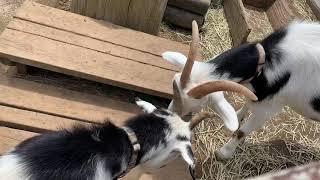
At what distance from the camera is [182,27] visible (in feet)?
16.6

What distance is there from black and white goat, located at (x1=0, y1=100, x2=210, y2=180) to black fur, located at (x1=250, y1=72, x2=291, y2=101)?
0.88m

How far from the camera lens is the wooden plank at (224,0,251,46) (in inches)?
187

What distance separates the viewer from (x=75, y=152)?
221 cm

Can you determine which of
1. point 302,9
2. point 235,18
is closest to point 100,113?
point 235,18

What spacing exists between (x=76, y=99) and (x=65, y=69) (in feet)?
0.98

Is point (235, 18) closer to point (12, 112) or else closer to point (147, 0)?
point (147, 0)

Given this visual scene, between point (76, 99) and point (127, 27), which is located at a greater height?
point (127, 27)

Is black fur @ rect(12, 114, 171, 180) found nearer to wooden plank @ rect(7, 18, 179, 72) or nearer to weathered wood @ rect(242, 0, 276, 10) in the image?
wooden plank @ rect(7, 18, 179, 72)

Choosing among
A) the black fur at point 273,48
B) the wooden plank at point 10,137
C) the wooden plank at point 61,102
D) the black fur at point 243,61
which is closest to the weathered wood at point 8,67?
the wooden plank at point 61,102

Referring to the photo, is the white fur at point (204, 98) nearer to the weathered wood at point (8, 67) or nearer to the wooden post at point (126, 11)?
the wooden post at point (126, 11)

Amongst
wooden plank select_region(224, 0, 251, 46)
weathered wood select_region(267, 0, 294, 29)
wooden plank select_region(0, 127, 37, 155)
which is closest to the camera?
wooden plank select_region(0, 127, 37, 155)

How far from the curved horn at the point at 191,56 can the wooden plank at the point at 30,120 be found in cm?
101

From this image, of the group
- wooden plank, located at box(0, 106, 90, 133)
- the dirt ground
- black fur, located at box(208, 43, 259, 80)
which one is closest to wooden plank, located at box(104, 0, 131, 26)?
the dirt ground

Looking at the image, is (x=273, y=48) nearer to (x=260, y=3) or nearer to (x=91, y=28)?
(x=91, y=28)
